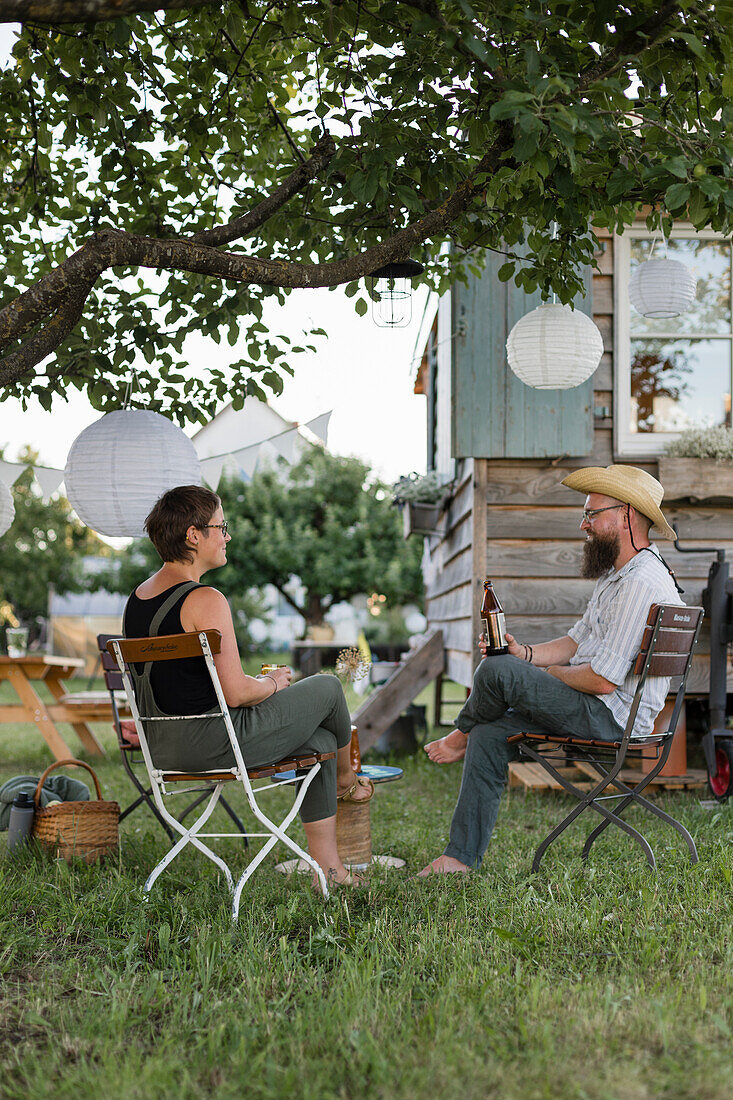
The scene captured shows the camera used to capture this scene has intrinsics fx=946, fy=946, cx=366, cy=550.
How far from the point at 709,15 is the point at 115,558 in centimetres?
2412

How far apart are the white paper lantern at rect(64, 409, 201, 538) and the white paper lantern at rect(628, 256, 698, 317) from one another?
252cm

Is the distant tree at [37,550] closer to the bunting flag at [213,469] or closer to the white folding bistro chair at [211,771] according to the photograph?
the bunting flag at [213,469]

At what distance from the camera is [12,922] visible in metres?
2.83

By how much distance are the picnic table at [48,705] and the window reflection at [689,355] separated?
13.9 feet

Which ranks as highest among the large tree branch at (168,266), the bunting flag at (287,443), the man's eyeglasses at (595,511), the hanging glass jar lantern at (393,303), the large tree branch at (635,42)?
A: the large tree branch at (635,42)

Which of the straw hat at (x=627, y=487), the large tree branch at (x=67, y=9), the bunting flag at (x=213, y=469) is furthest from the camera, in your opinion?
the bunting flag at (x=213, y=469)

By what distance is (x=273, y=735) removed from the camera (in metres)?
3.02

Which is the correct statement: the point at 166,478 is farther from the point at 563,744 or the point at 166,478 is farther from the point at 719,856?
the point at 719,856

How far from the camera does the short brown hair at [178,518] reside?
122 inches

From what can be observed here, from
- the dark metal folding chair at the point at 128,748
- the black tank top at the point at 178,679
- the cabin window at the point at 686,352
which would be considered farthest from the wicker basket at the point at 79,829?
the cabin window at the point at 686,352

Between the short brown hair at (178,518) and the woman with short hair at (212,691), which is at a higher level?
the short brown hair at (178,518)

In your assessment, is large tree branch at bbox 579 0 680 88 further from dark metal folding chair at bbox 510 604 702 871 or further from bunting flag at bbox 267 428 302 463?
bunting flag at bbox 267 428 302 463

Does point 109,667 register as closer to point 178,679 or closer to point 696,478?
point 178,679

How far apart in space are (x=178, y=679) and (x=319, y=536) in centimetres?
1976
